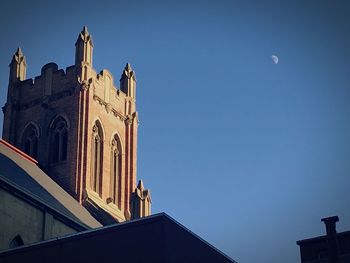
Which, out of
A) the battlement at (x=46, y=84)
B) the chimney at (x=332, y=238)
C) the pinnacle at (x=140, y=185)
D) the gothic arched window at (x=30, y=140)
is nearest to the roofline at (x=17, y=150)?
the gothic arched window at (x=30, y=140)

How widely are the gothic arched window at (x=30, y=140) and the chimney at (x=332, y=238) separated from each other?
82.2ft

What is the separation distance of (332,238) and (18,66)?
32.0 m

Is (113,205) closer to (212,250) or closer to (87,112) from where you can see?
(87,112)

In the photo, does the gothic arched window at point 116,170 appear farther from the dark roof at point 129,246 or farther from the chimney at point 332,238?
the dark roof at point 129,246

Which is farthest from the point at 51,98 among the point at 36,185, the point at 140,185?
the point at 36,185

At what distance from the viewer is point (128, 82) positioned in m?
69.9

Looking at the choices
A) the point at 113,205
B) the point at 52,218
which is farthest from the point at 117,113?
the point at 52,218

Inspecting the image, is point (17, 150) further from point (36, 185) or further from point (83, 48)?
point (83, 48)

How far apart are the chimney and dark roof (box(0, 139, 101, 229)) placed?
13.7 m

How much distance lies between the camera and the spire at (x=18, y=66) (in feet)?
217

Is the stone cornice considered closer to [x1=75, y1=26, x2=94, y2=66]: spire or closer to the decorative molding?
[x1=75, y1=26, x2=94, y2=66]: spire

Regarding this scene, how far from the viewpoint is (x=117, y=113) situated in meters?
66.1

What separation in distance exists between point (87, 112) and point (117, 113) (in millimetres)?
5172

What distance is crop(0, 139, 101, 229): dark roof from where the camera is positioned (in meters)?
45.3
